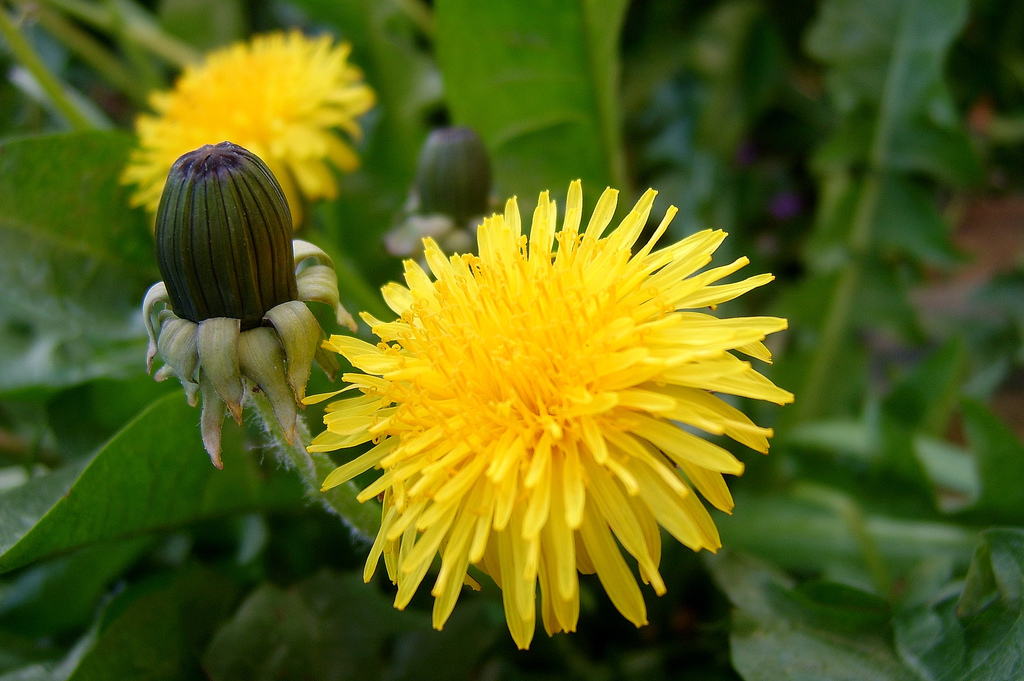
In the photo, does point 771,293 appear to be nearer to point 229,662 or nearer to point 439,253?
point 439,253

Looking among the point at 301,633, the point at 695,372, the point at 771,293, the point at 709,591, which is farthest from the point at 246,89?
the point at 771,293

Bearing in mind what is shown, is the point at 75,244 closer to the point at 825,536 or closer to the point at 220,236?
the point at 220,236

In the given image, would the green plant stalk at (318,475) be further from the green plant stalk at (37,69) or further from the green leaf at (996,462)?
the green plant stalk at (37,69)

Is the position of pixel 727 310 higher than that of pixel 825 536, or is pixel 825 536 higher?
pixel 727 310

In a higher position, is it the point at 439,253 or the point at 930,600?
the point at 439,253

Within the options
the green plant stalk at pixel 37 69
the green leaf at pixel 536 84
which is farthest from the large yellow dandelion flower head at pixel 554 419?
the green plant stalk at pixel 37 69

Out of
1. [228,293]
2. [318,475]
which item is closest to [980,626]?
[318,475]

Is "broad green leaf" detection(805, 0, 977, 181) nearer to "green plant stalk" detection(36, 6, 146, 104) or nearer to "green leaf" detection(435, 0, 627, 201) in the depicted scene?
"green leaf" detection(435, 0, 627, 201)
